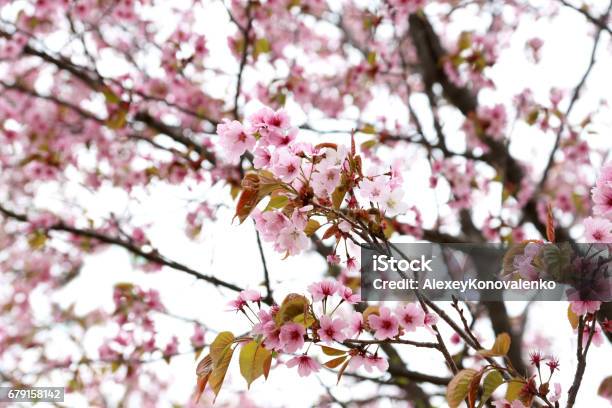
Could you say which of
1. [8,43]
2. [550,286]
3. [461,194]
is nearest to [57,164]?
[8,43]

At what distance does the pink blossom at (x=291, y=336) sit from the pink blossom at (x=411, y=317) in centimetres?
27

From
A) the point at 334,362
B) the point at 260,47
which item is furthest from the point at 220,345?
the point at 260,47

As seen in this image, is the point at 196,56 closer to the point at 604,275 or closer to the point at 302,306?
the point at 302,306

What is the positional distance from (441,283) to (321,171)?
490 mm

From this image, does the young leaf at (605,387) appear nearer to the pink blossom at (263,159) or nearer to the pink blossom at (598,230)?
the pink blossom at (598,230)

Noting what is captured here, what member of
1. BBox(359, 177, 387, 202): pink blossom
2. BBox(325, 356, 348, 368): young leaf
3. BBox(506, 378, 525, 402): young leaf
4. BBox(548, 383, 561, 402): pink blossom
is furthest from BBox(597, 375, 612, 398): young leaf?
BBox(359, 177, 387, 202): pink blossom

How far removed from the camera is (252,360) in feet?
4.71

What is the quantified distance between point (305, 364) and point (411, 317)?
31 cm

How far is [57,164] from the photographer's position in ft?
13.7

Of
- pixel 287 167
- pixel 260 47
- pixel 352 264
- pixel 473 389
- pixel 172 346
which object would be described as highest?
pixel 260 47

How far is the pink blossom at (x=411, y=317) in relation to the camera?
4.83ft

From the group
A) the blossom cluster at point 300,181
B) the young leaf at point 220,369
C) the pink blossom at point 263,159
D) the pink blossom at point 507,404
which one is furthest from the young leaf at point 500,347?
the pink blossom at point 263,159

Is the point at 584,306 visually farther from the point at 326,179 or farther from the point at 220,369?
the point at 220,369

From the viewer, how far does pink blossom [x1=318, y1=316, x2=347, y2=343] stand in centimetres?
137
